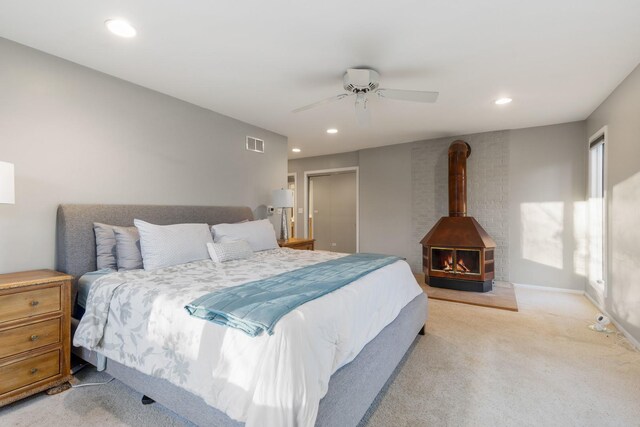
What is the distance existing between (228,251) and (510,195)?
4318mm

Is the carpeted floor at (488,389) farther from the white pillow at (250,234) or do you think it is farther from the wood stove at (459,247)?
the white pillow at (250,234)

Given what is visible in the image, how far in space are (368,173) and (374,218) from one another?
0.92 metres

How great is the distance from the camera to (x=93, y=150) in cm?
261

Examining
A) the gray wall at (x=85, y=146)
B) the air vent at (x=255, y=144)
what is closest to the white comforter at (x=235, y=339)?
the gray wall at (x=85, y=146)

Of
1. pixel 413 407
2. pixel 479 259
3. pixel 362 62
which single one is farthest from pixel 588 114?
pixel 413 407

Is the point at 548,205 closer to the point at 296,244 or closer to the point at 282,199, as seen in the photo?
the point at 296,244

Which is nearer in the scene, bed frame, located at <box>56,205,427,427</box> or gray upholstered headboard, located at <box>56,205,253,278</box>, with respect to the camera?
bed frame, located at <box>56,205,427,427</box>

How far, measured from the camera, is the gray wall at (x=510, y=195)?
167 inches

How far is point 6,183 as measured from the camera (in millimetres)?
1798

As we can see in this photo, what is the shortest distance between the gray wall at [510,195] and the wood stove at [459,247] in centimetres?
39

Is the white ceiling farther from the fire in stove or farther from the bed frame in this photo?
the fire in stove

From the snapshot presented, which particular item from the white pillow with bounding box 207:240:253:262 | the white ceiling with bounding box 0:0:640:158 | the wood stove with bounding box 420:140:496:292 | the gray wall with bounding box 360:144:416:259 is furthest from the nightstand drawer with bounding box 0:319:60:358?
the gray wall with bounding box 360:144:416:259

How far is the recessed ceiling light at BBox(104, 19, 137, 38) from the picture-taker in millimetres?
1951

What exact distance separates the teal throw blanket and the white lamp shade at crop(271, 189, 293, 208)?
2.24 meters
